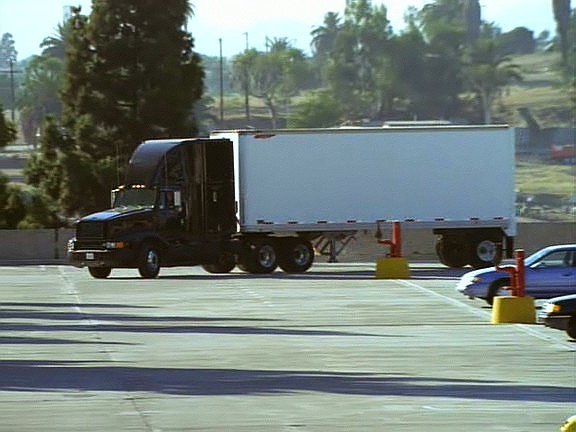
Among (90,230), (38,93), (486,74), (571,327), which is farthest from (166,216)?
(38,93)

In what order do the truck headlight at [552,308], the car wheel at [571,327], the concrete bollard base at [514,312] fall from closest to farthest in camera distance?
the car wheel at [571,327], the truck headlight at [552,308], the concrete bollard base at [514,312]

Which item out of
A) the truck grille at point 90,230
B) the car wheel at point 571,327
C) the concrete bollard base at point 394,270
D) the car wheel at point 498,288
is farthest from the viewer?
the truck grille at point 90,230

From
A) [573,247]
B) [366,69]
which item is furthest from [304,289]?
[366,69]

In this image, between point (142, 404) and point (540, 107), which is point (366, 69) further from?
point (142, 404)

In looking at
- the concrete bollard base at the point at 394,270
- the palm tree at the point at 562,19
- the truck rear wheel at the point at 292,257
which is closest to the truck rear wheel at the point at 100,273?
the truck rear wheel at the point at 292,257

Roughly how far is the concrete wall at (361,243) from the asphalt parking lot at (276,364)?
64.8 feet

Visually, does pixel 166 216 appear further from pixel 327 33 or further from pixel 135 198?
pixel 327 33

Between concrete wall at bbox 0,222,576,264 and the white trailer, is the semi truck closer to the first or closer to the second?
the white trailer

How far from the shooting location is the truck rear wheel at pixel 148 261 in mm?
38969

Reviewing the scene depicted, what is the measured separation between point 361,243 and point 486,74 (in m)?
107

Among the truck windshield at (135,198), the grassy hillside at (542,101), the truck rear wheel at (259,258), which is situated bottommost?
the truck rear wheel at (259,258)

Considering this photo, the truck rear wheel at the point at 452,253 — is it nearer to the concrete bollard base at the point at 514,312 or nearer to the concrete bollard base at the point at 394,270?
the concrete bollard base at the point at 394,270

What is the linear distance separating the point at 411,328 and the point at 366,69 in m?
131

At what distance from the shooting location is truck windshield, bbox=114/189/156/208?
130 feet
